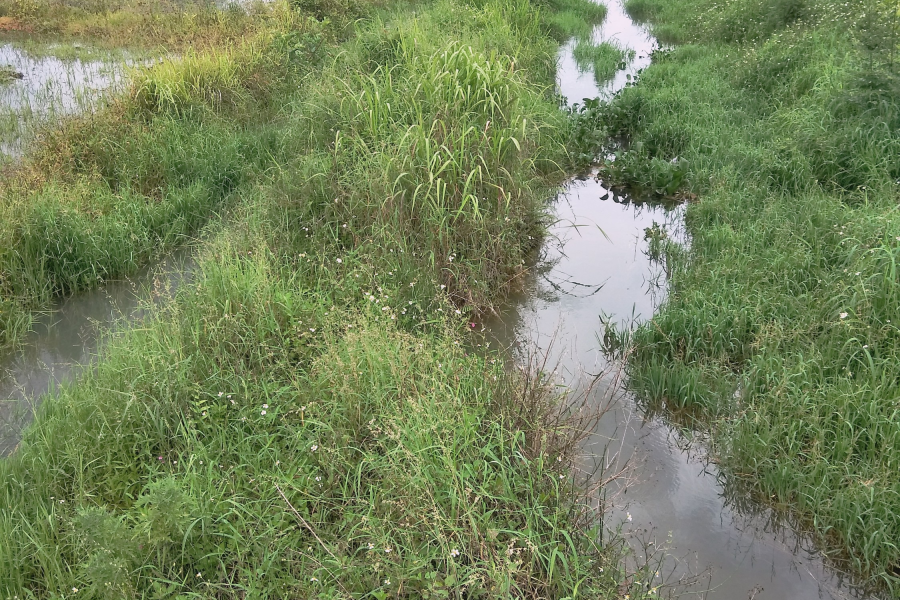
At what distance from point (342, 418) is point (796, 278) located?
336 cm

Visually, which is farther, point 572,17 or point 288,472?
point 572,17

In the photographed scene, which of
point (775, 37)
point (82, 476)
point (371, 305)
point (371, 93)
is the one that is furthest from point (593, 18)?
point (82, 476)

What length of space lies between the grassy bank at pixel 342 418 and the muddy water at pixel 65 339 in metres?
0.34

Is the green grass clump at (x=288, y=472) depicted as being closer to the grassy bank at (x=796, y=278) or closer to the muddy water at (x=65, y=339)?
the muddy water at (x=65, y=339)

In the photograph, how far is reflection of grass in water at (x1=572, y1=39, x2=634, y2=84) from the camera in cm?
1030

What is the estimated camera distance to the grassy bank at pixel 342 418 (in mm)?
2732

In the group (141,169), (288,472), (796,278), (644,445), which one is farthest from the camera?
(141,169)

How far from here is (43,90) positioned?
28.7 ft

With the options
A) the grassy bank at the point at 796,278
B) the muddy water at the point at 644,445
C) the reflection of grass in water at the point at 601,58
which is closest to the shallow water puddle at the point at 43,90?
the muddy water at the point at 644,445

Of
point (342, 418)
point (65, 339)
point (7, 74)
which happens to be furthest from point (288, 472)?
point (7, 74)

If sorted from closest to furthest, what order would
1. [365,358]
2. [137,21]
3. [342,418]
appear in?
[342,418], [365,358], [137,21]

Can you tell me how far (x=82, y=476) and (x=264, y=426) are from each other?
883mm

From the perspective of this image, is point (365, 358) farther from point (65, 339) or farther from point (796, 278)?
point (796, 278)

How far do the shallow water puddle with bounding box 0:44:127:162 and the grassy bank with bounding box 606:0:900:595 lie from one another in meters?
6.58
